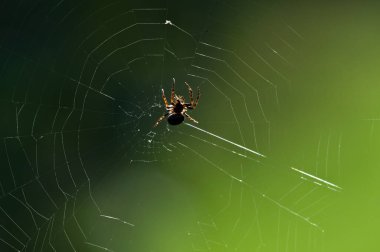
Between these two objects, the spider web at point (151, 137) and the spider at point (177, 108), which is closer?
the spider web at point (151, 137)

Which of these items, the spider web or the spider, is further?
the spider

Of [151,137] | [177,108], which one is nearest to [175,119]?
[177,108]

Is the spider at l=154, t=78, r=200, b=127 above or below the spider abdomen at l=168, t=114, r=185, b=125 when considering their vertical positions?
above

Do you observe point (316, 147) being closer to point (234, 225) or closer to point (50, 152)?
point (234, 225)

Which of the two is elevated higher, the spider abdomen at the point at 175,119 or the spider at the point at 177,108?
the spider at the point at 177,108
